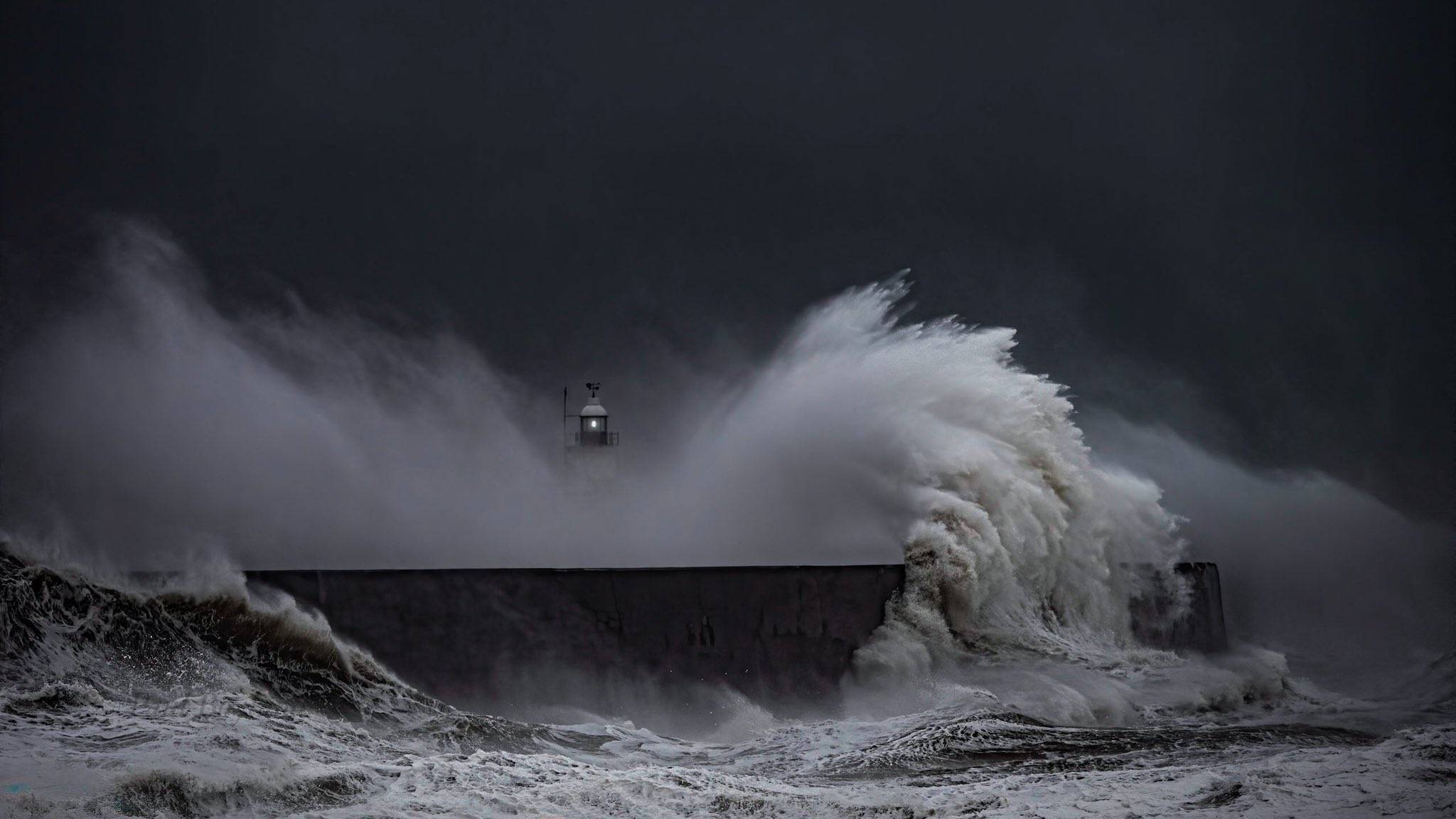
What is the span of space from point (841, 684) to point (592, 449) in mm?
11078

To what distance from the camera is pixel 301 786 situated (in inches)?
210

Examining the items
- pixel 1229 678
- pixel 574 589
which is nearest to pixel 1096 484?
pixel 1229 678

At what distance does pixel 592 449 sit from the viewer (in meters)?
19.2

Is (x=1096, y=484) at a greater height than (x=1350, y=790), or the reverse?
(x=1096, y=484)

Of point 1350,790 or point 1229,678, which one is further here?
point 1229,678

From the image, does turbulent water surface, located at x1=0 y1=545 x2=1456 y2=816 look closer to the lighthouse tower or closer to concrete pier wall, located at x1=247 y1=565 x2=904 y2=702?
concrete pier wall, located at x1=247 y1=565 x2=904 y2=702

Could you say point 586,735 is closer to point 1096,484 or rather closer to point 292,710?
point 292,710

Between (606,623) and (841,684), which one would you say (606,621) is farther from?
(841,684)

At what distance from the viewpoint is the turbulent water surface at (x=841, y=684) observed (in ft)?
18.4

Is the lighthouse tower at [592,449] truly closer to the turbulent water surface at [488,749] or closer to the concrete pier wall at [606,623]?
the concrete pier wall at [606,623]

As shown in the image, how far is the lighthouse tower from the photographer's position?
19047 mm

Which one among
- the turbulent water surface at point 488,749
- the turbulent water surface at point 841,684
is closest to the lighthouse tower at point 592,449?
the turbulent water surface at point 841,684

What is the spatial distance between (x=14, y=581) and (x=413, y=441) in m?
10.4

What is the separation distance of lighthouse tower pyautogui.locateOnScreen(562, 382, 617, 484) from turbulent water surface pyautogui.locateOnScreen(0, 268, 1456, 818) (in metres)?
3.23
